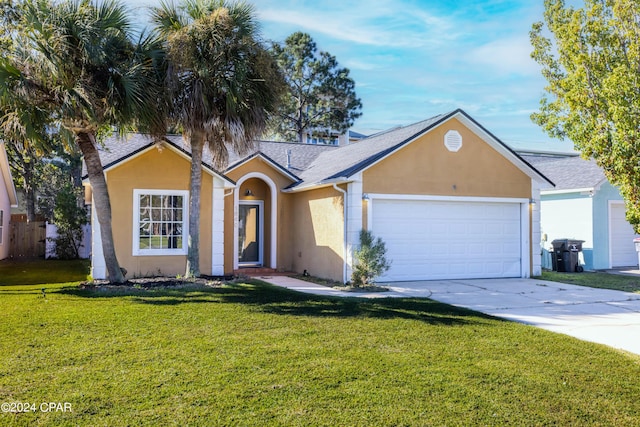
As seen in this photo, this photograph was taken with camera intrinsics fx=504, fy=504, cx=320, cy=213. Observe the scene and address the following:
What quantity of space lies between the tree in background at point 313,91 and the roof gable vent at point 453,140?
2252 cm

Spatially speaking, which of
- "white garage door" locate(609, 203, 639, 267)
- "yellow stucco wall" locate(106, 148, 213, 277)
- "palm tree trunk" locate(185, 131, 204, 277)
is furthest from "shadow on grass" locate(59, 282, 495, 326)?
"white garage door" locate(609, 203, 639, 267)

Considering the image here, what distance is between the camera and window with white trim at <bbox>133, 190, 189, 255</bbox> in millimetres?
13578

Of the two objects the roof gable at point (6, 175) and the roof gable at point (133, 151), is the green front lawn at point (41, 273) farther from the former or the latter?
the roof gable at point (6, 175)

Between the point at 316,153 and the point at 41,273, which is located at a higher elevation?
the point at 316,153

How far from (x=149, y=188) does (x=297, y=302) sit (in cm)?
618

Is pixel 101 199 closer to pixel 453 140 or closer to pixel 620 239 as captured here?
pixel 453 140

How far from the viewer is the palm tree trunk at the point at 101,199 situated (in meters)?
11.9

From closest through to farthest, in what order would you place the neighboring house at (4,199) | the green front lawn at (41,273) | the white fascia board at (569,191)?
the green front lawn at (41,273)
the white fascia board at (569,191)
the neighboring house at (4,199)

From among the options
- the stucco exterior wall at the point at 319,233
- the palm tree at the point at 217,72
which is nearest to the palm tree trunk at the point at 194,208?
the palm tree at the point at 217,72

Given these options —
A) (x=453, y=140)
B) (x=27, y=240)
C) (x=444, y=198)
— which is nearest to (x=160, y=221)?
(x=444, y=198)

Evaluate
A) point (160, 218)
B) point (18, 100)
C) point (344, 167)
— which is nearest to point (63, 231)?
point (160, 218)

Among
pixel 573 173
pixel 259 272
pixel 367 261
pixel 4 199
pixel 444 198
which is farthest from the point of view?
pixel 4 199

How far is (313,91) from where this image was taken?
3606 centimetres

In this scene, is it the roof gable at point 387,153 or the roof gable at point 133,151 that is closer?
the roof gable at point 133,151
